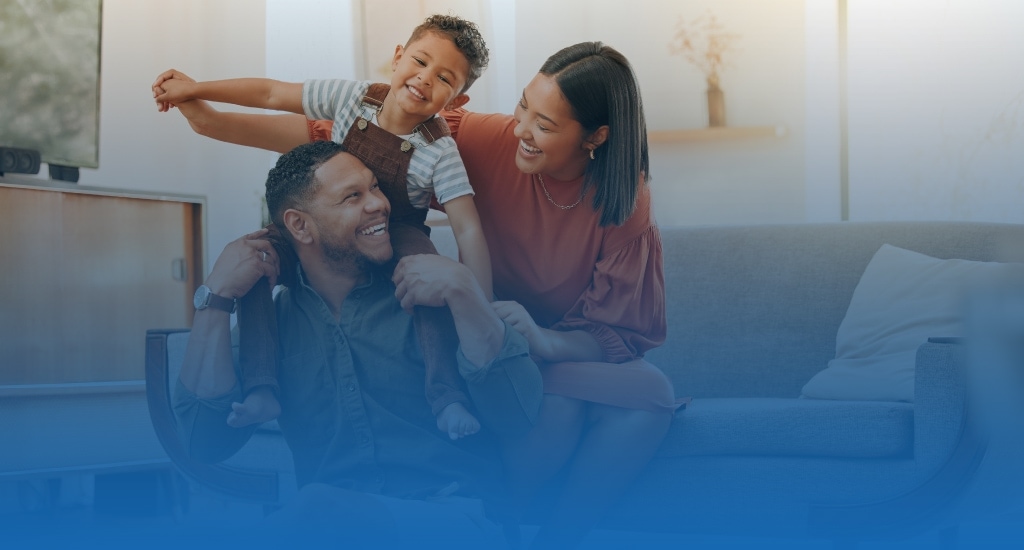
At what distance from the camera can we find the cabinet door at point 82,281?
172 centimetres

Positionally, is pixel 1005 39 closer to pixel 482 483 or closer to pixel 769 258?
pixel 769 258

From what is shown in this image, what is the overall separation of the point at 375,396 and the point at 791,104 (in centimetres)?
178

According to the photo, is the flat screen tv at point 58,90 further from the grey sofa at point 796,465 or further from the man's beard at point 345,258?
the man's beard at point 345,258

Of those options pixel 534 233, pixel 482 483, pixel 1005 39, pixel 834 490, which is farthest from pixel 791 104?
pixel 482 483

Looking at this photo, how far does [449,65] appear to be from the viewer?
1.28 meters

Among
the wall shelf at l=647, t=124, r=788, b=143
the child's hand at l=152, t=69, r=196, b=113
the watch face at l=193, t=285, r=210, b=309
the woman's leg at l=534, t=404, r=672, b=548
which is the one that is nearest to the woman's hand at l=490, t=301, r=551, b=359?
the woman's leg at l=534, t=404, r=672, b=548

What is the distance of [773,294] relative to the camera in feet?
6.81

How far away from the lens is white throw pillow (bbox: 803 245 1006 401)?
179cm

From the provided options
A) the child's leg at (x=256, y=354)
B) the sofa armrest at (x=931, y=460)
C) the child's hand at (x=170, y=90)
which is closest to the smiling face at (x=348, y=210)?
the child's leg at (x=256, y=354)

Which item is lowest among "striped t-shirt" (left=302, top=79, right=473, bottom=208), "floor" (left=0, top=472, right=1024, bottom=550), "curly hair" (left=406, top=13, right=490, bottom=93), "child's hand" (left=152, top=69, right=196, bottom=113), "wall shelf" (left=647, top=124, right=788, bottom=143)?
"floor" (left=0, top=472, right=1024, bottom=550)

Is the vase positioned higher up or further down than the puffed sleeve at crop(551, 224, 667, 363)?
higher up

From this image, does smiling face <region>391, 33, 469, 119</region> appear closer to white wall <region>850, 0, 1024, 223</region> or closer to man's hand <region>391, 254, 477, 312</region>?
man's hand <region>391, 254, 477, 312</region>

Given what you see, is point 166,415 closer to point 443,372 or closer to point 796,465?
point 443,372

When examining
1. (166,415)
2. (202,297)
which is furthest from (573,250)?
(166,415)
